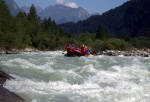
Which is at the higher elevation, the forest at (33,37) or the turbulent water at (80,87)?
the forest at (33,37)

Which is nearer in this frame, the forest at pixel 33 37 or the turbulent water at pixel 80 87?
the turbulent water at pixel 80 87

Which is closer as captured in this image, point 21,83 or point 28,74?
point 21,83

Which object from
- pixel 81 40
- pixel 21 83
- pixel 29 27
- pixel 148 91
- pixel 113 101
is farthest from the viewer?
pixel 81 40

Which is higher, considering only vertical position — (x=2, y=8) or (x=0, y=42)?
(x=2, y=8)

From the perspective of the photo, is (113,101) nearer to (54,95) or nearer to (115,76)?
(54,95)

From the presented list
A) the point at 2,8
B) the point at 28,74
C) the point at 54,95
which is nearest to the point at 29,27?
the point at 2,8

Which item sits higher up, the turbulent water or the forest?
the forest

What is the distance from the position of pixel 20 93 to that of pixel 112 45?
5279cm

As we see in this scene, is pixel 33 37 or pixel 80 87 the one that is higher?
pixel 33 37

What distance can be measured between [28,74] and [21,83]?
3260mm

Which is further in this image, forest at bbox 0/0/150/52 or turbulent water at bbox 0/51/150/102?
forest at bbox 0/0/150/52

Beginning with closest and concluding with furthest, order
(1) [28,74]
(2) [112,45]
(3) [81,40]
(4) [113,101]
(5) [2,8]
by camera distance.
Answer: (4) [113,101]
(1) [28,74]
(5) [2,8]
(2) [112,45]
(3) [81,40]

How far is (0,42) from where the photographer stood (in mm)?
50344

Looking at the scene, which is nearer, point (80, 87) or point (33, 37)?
point (80, 87)
